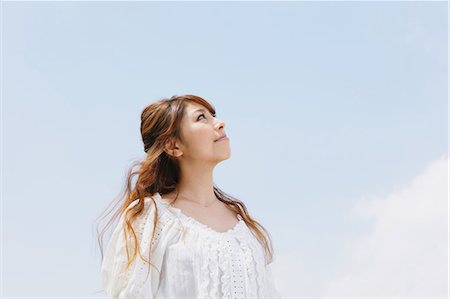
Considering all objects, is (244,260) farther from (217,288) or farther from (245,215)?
(245,215)

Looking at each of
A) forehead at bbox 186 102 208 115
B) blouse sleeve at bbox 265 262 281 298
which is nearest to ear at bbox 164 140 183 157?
forehead at bbox 186 102 208 115

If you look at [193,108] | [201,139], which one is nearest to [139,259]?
[201,139]

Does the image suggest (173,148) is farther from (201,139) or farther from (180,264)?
(180,264)

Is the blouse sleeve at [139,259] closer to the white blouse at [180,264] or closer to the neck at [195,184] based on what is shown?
the white blouse at [180,264]

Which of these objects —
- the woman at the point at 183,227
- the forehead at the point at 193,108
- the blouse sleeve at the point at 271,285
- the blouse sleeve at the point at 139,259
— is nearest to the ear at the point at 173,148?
the woman at the point at 183,227

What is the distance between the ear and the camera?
2709 mm

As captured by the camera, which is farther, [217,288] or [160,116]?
[160,116]

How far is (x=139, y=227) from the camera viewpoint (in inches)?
99.3

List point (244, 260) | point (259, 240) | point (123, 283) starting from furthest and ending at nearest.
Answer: point (259, 240) → point (244, 260) → point (123, 283)

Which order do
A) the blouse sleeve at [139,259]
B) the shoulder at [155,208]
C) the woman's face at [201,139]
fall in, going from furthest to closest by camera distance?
1. the woman's face at [201,139]
2. the shoulder at [155,208]
3. the blouse sleeve at [139,259]

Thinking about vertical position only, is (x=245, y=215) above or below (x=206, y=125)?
below

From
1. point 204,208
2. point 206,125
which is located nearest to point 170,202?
point 204,208

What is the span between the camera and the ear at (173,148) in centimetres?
→ 271

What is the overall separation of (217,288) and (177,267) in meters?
0.17
